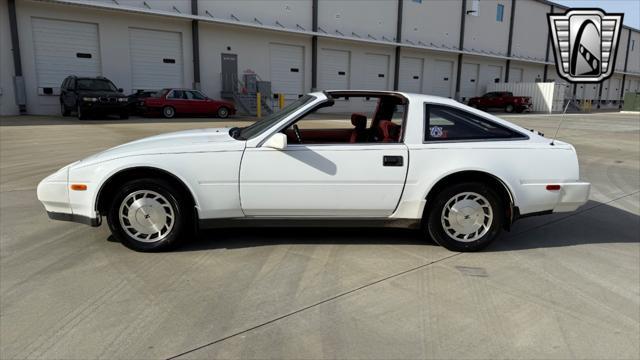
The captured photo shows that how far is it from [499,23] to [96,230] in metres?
42.8

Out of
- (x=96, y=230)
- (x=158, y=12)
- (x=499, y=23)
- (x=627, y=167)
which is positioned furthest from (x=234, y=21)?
(x=499, y=23)

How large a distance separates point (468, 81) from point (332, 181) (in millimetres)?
38599

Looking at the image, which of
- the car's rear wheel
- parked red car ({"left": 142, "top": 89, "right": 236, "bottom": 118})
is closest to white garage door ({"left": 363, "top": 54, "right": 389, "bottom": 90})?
parked red car ({"left": 142, "top": 89, "right": 236, "bottom": 118})

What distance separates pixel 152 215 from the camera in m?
3.94

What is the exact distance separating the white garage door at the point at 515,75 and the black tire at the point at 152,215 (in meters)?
45.2

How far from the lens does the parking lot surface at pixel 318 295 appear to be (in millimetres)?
2670

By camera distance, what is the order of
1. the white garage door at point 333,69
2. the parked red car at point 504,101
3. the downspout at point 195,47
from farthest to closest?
the parked red car at point 504,101
the white garage door at point 333,69
the downspout at point 195,47

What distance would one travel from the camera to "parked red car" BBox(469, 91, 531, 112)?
35.2 m

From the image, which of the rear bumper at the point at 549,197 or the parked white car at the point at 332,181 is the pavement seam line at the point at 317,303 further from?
the rear bumper at the point at 549,197

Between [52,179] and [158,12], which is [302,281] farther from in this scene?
[158,12]

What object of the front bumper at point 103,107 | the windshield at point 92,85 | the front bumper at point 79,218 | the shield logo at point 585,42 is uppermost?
the shield logo at point 585,42

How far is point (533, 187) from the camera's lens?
4137 millimetres

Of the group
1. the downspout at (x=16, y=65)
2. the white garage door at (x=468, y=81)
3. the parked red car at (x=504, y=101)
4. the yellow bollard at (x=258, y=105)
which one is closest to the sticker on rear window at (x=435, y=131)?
the yellow bollard at (x=258, y=105)

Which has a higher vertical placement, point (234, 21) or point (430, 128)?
point (234, 21)
